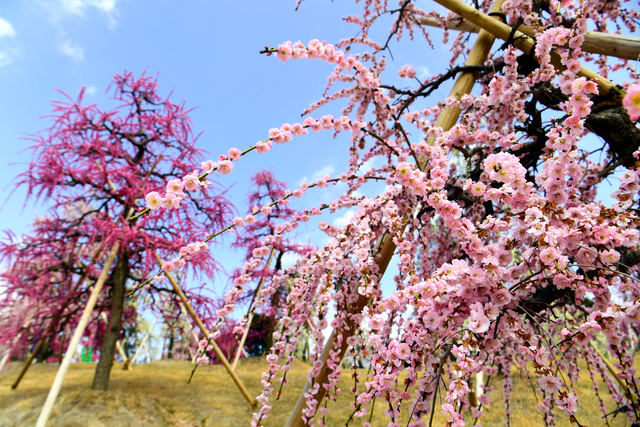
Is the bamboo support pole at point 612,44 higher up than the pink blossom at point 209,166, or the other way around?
the bamboo support pole at point 612,44

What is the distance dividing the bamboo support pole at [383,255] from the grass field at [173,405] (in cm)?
191

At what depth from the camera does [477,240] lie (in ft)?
4.00

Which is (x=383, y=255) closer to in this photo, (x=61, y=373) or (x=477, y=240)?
(x=477, y=240)

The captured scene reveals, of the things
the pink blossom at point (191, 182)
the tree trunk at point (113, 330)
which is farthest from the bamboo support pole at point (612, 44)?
the tree trunk at point (113, 330)

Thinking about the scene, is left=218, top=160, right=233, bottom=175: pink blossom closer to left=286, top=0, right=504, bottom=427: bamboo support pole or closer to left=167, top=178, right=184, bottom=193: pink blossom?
left=167, top=178, right=184, bottom=193: pink blossom

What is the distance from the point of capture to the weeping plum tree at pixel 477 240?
1.12 meters

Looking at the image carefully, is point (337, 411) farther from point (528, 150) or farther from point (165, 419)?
point (528, 150)

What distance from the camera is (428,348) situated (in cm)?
119

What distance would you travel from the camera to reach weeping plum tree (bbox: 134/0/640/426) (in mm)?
1119

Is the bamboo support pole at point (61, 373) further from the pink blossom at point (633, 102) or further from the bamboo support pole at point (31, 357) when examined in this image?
the pink blossom at point (633, 102)

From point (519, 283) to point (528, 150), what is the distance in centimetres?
197

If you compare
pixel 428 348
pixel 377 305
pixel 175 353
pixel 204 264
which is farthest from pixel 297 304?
pixel 175 353

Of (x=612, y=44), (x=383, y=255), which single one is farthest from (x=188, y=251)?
(x=612, y=44)

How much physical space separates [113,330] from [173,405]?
1254 mm
